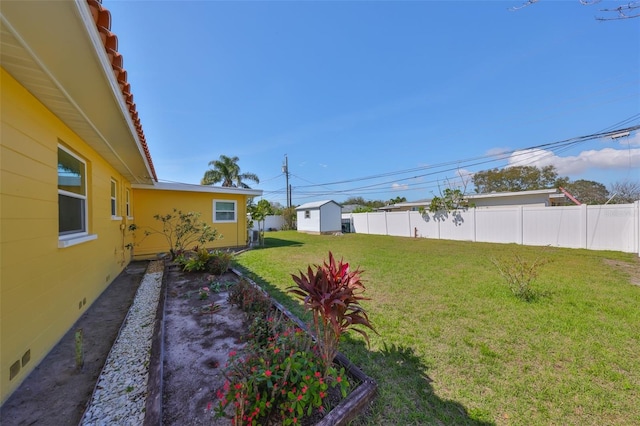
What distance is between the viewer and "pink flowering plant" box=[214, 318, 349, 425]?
1592 mm

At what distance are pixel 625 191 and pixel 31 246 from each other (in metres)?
35.6

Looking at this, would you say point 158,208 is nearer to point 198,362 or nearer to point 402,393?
point 198,362

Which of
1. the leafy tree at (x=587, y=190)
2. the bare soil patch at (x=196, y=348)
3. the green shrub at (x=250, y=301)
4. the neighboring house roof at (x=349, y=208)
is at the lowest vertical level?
the bare soil patch at (x=196, y=348)

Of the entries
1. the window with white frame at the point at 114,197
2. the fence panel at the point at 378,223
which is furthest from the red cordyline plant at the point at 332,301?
the fence panel at the point at 378,223

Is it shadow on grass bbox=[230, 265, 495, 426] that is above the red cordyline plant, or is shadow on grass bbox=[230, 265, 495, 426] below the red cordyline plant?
below

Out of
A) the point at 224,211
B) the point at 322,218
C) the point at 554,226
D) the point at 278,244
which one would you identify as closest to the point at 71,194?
the point at 224,211

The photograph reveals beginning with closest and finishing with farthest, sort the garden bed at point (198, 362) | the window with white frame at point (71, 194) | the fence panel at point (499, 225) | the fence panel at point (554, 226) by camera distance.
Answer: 1. the garden bed at point (198, 362)
2. the window with white frame at point (71, 194)
3. the fence panel at point (554, 226)
4. the fence panel at point (499, 225)

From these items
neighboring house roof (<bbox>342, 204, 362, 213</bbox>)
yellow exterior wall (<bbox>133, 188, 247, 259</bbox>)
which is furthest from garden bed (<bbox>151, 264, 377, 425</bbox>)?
neighboring house roof (<bbox>342, 204, 362, 213</bbox>)

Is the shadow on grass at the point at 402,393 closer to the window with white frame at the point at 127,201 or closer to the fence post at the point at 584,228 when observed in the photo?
the window with white frame at the point at 127,201

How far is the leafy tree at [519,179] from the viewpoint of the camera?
27.8 m

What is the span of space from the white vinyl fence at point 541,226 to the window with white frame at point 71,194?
14.9 metres

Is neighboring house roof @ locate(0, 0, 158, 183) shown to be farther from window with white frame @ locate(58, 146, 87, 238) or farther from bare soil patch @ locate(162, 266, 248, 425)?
bare soil patch @ locate(162, 266, 248, 425)

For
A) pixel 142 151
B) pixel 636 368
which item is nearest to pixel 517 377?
pixel 636 368

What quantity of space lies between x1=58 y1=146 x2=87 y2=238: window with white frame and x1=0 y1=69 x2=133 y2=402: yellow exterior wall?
8.5 inches
